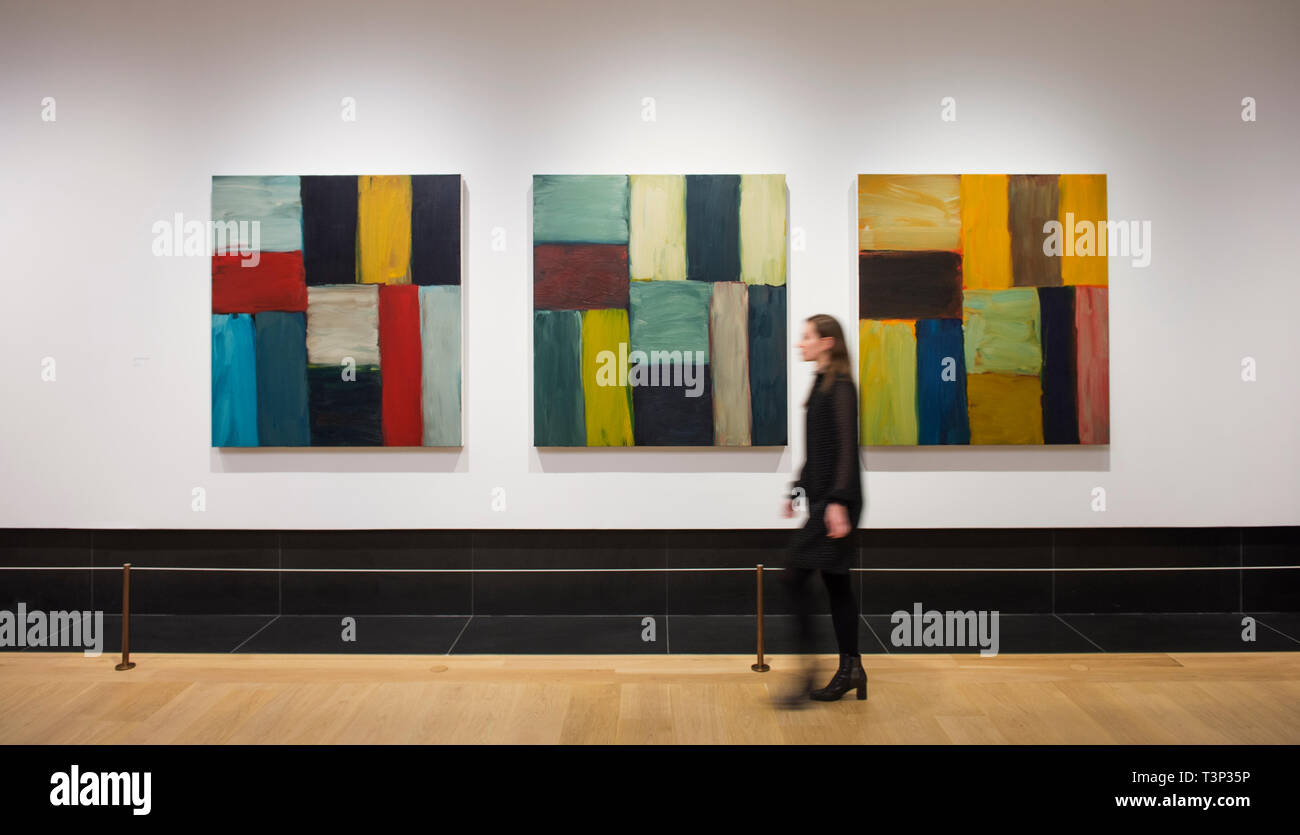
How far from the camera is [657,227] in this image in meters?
4.92

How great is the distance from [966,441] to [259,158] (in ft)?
15.2

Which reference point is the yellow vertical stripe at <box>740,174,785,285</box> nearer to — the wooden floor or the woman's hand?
the woman's hand

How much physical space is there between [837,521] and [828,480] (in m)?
0.18

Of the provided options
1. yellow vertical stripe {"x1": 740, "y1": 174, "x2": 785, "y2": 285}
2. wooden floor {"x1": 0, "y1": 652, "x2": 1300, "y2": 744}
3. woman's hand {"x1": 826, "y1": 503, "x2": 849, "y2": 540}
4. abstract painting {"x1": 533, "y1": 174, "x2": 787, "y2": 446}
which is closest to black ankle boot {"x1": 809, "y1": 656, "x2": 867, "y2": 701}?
wooden floor {"x1": 0, "y1": 652, "x2": 1300, "y2": 744}

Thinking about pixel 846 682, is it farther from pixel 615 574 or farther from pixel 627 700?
pixel 615 574

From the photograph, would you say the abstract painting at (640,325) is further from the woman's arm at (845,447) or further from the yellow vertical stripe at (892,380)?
the woman's arm at (845,447)

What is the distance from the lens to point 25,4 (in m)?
4.99

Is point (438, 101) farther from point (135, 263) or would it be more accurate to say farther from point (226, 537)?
point (226, 537)

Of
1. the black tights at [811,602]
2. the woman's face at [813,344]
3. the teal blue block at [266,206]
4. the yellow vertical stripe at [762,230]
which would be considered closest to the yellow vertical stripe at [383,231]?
the teal blue block at [266,206]

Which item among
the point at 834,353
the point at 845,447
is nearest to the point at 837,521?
the point at 845,447

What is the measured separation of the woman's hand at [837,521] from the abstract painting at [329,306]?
2538 mm

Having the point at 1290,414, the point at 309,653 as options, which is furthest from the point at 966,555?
the point at 309,653

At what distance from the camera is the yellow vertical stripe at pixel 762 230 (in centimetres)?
491

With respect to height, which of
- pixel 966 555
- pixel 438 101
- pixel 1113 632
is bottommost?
pixel 1113 632
